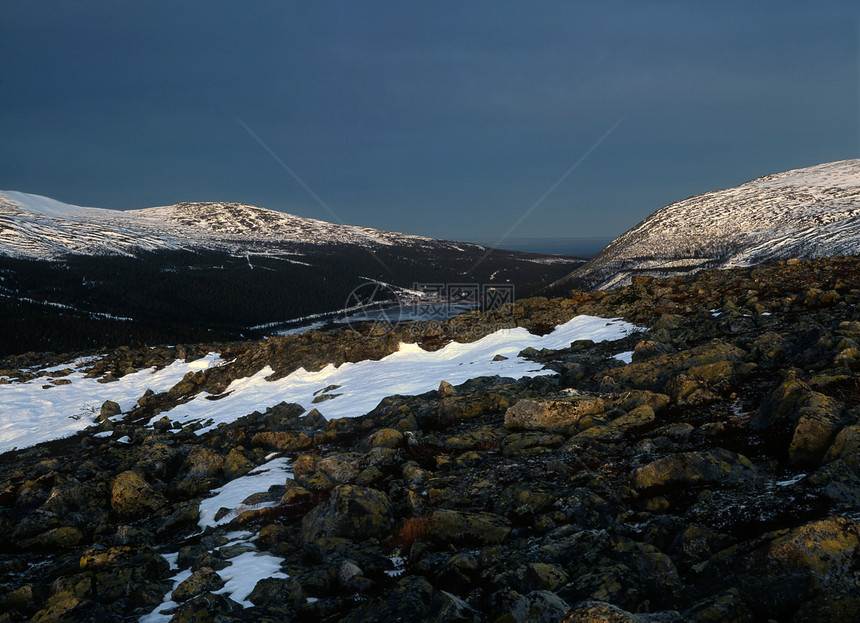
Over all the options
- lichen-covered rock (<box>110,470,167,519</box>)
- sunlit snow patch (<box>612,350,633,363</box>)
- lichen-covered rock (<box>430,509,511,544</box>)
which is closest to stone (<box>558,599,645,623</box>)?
lichen-covered rock (<box>430,509,511,544</box>)

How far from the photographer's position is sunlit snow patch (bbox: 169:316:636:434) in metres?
A: 23.1

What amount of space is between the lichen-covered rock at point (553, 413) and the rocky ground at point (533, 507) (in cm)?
5

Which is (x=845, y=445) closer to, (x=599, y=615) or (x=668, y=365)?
(x=599, y=615)

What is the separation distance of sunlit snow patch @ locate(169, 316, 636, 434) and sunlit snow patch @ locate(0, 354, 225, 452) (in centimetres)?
1044

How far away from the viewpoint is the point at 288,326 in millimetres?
187750

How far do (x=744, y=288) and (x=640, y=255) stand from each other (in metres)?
95.8

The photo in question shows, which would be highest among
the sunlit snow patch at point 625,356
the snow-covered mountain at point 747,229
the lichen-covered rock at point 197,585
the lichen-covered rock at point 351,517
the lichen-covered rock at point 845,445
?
the snow-covered mountain at point 747,229

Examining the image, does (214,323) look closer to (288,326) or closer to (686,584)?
(288,326)

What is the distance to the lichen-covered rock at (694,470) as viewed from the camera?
8648 mm

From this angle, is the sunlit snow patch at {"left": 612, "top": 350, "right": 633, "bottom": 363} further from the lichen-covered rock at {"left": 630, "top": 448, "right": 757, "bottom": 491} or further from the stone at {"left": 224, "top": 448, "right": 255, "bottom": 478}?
the stone at {"left": 224, "top": 448, "right": 255, "bottom": 478}

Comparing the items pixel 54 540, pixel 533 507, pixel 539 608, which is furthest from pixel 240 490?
pixel 539 608

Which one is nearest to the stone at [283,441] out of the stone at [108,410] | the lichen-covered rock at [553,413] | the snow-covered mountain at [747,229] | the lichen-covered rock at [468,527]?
the lichen-covered rock at [553,413]

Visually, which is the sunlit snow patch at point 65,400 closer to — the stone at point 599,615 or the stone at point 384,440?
the stone at point 384,440

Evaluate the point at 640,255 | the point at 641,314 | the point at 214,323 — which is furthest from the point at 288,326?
the point at 641,314
